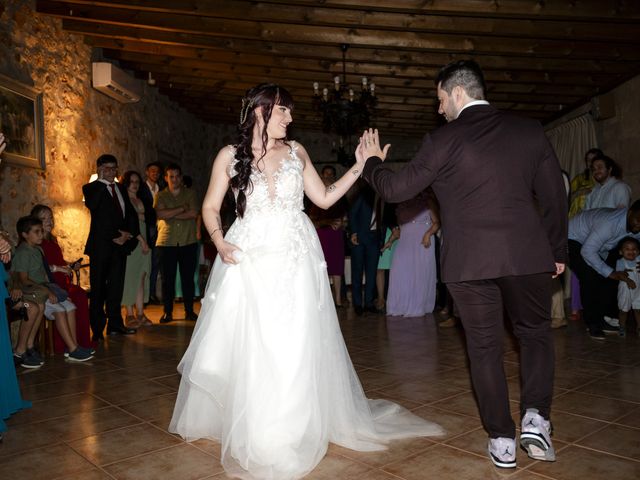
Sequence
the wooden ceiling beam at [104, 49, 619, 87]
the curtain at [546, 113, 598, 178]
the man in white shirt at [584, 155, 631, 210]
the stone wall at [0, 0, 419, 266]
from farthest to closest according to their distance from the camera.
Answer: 1. the curtain at [546, 113, 598, 178]
2. the wooden ceiling beam at [104, 49, 619, 87]
3. the stone wall at [0, 0, 419, 266]
4. the man in white shirt at [584, 155, 631, 210]

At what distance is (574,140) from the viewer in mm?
9664

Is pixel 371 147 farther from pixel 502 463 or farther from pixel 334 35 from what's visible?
pixel 334 35

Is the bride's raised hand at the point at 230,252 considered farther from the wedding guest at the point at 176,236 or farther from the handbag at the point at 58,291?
the wedding guest at the point at 176,236

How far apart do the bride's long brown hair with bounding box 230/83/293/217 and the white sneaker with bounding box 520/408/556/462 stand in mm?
1527

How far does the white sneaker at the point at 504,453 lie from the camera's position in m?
2.17

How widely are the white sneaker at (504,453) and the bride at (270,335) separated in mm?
429

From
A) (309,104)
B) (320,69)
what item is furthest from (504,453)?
(309,104)

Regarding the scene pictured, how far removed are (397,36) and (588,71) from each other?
294 centimetres

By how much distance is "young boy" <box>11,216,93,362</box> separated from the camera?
14.0 ft

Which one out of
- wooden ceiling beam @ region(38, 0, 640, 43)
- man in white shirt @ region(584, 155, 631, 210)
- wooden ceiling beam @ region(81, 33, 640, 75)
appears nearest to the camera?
man in white shirt @ region(584, 155, 631, 210)

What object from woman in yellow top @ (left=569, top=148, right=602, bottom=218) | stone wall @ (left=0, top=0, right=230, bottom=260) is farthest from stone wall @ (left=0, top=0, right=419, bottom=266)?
woman in yellow top @ (left=569, top=148, right=602, bottom=218)

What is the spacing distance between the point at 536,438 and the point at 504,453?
0.51 ft

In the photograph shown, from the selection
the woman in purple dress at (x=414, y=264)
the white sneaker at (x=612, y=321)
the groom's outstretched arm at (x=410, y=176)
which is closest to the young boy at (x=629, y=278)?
the white sneaker at (x=612, y=321)

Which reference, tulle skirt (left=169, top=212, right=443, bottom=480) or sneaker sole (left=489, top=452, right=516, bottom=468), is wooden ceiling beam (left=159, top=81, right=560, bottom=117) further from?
sneaker sole (left=489, top=452, right=516, bottom=468)
